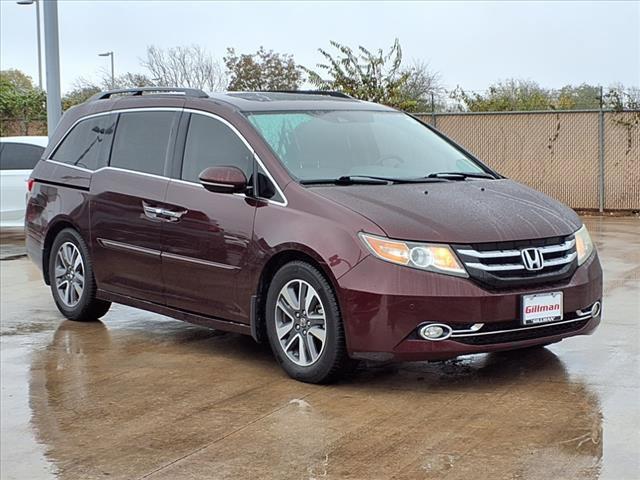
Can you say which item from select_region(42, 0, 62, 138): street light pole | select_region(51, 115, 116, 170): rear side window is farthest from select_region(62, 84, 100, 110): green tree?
select_region(51, 115, 116, 170): rear side window

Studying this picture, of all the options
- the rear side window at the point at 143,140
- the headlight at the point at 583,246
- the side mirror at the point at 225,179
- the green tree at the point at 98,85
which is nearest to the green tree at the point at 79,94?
the green tree at the point at 98,85

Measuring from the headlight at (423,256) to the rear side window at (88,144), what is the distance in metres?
3.09

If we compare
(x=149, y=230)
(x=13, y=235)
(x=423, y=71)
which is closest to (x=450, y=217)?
(x=149, y=230)

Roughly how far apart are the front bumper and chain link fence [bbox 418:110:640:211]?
13241 mm

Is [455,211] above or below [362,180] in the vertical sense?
below

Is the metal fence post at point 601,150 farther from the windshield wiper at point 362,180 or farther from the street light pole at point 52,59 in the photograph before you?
the windshield wiper at point 362,180

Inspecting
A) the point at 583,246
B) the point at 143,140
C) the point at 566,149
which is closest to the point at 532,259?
the point at 583,246

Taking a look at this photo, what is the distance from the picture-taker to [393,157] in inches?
280

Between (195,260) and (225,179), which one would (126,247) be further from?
(225,179)

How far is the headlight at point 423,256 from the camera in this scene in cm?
583

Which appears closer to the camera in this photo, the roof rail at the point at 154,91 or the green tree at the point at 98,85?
the roof rail at the point at 154,91

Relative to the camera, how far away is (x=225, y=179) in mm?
6652

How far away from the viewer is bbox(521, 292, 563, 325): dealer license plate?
19.5 ft

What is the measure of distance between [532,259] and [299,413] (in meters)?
1.62
